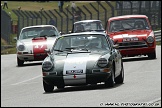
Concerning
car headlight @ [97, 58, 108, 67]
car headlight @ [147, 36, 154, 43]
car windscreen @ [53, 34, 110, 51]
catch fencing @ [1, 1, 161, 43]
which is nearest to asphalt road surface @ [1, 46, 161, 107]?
car headlight @ [97, 58, 108, 67]

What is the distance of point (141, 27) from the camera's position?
2256 cm

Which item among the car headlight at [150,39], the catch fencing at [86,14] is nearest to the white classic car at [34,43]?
the car headlight at [150,39]

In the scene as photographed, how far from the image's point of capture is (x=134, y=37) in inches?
850

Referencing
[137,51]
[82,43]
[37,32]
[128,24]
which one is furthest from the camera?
[37,32]

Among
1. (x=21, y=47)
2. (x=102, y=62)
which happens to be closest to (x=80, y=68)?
(x=102, y=62)

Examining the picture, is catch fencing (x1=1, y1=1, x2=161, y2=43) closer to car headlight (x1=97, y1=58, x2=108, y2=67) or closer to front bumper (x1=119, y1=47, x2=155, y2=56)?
front bumper (x1=119, y1=47, x2=155, y2=56)

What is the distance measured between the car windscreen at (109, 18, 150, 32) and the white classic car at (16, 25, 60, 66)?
2102 mm

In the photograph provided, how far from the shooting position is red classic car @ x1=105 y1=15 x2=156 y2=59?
70.4 feet

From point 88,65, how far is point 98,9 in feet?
75.0

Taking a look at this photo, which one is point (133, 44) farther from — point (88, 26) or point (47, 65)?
point (47, 65)

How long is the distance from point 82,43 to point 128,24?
8289mm

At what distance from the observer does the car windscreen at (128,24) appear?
22.5 metres

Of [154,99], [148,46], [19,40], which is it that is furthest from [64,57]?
[19,40]

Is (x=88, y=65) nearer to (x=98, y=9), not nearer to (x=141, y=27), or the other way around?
(x=141, y=27)
